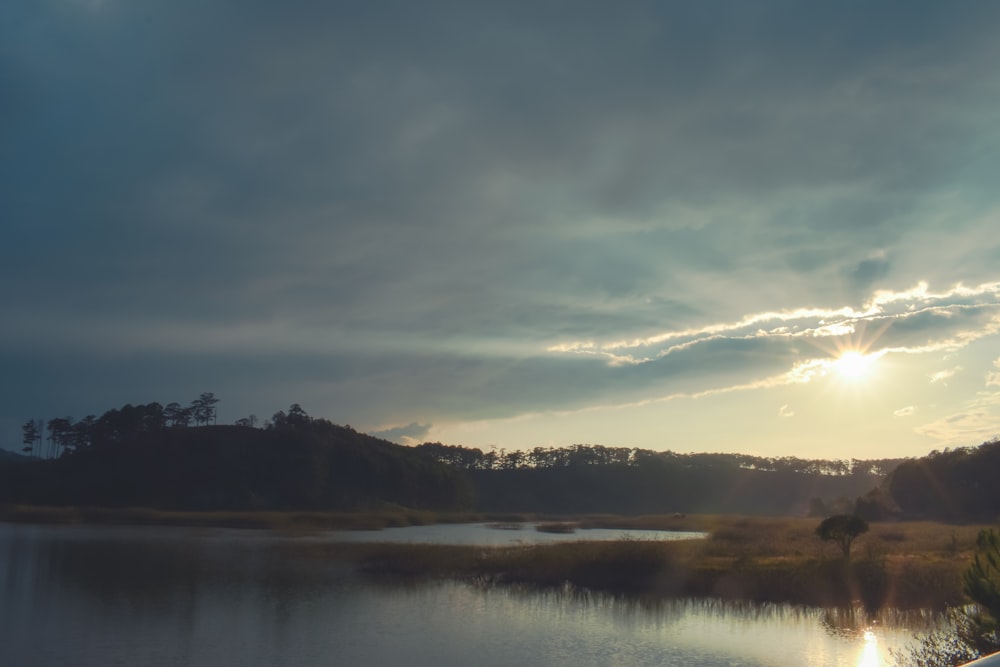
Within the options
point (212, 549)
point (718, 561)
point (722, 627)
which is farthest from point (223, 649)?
point (212, 549)

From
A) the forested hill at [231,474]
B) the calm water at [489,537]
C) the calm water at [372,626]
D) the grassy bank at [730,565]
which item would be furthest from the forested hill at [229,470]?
the calm water at [372,626]

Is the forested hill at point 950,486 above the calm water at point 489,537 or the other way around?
above

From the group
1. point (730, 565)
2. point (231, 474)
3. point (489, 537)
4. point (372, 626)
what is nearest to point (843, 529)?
point (730, 565)

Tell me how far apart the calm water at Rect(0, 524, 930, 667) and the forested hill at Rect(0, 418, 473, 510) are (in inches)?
3942

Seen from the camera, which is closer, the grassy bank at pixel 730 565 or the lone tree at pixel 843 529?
the grassy bank at pixel 730 565

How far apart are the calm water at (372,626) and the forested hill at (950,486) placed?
2928 inches

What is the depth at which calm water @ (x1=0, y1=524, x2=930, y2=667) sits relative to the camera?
2381 cm

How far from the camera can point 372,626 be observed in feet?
93.6

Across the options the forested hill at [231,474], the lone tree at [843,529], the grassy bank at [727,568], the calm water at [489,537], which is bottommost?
the calm water at [489,537]

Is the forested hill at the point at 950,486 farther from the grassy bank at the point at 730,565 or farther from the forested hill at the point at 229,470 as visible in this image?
the grassy bank at the point at 730,565

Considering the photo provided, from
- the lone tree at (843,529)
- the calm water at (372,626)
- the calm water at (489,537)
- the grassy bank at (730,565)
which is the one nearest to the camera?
the calm water at (372,626)

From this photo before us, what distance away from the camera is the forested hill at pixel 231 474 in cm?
13625

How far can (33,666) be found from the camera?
71.4ft

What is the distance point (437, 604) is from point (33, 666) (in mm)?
15851
